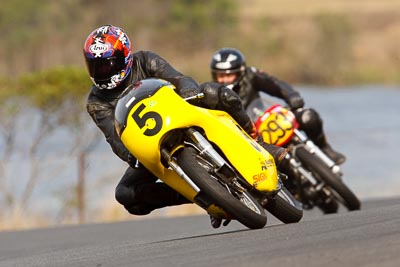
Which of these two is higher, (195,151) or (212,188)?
(195,151)

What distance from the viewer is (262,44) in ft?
162

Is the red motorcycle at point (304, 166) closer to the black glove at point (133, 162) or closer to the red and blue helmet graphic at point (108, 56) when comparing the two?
the red and blue helmet graphic at point (108, 56)

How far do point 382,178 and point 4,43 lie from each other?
1098 inches

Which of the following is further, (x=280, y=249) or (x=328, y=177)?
(x=328, y=177)

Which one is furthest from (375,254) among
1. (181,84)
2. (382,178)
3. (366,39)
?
(366,39)

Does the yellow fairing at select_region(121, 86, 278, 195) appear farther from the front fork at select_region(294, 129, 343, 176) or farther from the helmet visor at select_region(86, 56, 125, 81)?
the front fork at select_region(294, 129, 343, 176)

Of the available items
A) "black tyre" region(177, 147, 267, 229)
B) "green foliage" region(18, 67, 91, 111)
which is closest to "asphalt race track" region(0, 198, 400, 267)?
"black tyre" region(177, 147, 267, 229)

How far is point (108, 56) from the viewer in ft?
29.0

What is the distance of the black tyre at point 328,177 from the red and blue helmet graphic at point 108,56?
3901mm

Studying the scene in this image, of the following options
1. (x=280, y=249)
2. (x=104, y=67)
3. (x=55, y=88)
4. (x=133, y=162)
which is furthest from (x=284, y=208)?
(x=55, y=88)

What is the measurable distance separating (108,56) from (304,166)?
4330 millimetres

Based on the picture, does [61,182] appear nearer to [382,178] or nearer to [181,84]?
[382,178]

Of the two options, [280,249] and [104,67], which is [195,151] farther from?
[280,249]

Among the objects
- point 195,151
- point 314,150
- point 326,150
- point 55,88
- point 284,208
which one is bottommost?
point 55,88
